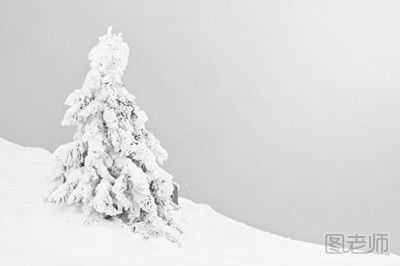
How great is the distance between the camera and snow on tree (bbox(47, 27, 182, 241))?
14.4 meters

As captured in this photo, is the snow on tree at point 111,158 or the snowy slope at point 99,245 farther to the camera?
the snow on tree at point 111,158

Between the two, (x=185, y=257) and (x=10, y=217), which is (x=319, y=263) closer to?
(x=185, y=257)

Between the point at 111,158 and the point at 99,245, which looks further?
the point at 111,158

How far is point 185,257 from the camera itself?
1394cm

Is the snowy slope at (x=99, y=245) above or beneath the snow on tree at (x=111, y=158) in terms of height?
beneath

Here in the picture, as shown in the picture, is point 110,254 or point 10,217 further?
point 10,217

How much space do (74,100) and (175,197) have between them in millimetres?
10027

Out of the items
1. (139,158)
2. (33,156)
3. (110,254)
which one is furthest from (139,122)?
(33,156)

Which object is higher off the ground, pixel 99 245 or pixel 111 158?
pixel 111 158

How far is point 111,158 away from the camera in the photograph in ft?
49.6

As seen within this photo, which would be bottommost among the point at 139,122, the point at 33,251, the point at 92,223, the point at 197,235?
the point at 33,251

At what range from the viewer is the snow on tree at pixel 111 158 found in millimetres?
14398

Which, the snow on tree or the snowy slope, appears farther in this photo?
the snow on tree

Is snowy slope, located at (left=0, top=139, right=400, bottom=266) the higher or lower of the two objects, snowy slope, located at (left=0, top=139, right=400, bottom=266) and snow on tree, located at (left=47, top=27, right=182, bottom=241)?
the lower
